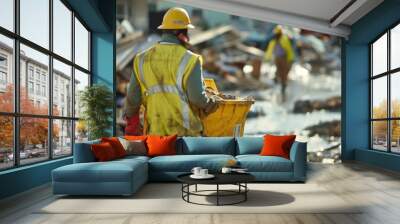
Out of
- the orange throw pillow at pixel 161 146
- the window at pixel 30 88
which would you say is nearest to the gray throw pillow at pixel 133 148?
the orange throw pillow at pixel 161 146

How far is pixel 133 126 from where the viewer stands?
343 inches

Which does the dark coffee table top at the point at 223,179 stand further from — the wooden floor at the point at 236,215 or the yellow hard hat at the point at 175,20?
the yellow hard hat at the point at 175,20

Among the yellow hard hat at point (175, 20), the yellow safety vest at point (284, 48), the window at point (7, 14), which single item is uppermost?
the yellow hard hat at point (175, 20)

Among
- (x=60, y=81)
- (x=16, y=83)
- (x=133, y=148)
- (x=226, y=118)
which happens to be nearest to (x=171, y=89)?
(x=226, y=118)

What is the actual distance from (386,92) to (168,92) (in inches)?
180

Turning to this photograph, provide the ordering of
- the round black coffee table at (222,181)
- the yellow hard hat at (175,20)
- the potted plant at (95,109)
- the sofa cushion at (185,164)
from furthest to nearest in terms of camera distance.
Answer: the yellow hard hat at (175,20) → the potted plant at (95,109) → the sofa cushion at (185,164) → the round black coffee table at (222,181)

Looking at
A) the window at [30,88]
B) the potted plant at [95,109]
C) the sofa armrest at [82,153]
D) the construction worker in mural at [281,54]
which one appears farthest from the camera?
the construction worker in mural at [281,54]

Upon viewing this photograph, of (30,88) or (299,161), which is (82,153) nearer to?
(30,88)

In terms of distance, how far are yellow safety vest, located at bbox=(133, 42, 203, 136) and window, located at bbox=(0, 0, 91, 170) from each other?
135cm

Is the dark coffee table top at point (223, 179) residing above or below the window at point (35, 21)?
below

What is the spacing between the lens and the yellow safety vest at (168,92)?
25.8ft

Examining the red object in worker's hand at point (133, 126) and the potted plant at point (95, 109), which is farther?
the red object in worker's hand at point (133, 126)

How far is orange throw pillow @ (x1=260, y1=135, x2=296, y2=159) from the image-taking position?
617 centimetres

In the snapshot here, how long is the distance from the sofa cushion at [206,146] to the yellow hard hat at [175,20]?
3.07 m
